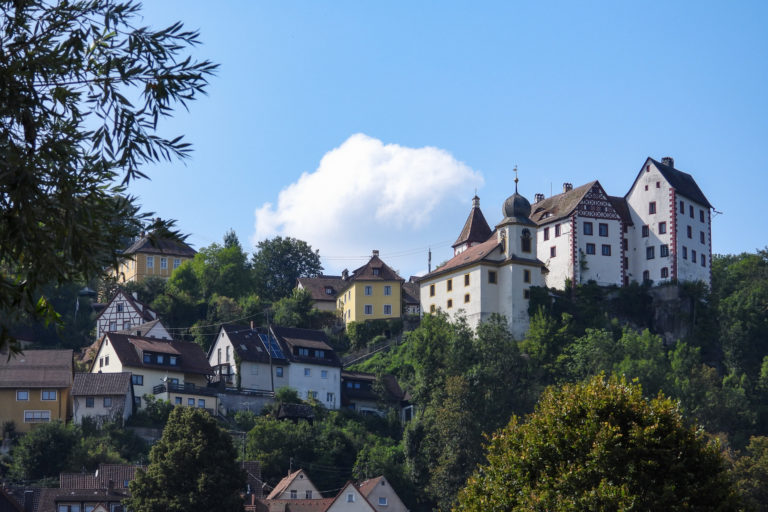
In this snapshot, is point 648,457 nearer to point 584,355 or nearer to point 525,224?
point 584,355

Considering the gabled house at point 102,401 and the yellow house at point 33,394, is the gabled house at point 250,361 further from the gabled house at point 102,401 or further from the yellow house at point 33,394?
the yellow house at point 33,394

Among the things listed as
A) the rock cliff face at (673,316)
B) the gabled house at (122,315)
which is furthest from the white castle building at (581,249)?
the gabled house at (122,315)

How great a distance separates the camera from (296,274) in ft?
458

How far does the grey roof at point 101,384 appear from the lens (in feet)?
289

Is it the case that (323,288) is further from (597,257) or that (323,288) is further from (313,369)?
(597,257)

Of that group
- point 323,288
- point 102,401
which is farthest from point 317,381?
point 323,288

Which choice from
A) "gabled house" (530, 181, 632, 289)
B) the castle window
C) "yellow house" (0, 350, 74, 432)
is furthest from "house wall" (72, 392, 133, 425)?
"gabled house" (530, 181, 632, 289)

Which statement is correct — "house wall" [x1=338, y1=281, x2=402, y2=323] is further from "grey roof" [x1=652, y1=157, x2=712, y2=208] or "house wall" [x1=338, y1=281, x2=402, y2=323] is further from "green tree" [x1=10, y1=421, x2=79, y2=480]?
"green tree" [x1=10, y1=421, x2=79, y2=480]

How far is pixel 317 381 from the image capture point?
102m

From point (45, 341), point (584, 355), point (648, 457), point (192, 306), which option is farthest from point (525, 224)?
point (648, 457)

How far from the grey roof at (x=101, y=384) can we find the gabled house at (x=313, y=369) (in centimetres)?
1583

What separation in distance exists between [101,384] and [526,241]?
1396 inches

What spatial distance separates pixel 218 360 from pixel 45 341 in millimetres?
18676

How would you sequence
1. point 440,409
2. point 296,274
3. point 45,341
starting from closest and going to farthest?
point 440,409
point 45,341
point 296,274
